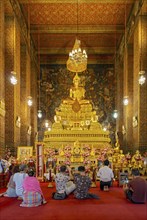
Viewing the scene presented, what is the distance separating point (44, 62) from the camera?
26359 mm

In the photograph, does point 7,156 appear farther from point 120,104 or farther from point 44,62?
point 44,62

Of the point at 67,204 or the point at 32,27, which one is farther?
the point at 32,27

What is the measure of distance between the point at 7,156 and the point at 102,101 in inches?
531

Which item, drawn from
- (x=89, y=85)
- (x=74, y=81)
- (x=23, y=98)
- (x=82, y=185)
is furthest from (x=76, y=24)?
(x=82, y=185)

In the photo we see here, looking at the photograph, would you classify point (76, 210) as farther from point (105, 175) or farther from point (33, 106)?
point (33, 106)

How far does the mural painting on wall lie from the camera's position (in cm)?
2595

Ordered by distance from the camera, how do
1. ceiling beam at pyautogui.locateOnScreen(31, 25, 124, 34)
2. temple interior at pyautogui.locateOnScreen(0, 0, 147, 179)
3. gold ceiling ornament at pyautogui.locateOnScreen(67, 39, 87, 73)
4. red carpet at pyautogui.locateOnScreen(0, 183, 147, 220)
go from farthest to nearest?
1. ceiling beam at pyautogui.locateOnScreen(31, 25, 124, 34)
2. gold ceiling ornament at pyautogui.locateOnScreen(67, 39, 87, 73)
3. temple interior at pyautogui.locateOnScreen(0, 0, 147, 179)
4. red carpet at pyautogui.locateOnScreen(0, 183, 147, 220)

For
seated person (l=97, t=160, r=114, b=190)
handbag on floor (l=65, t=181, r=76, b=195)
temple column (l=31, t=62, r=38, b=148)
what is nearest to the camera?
handbag on floor (l=65, t=181, r=76, b=195)

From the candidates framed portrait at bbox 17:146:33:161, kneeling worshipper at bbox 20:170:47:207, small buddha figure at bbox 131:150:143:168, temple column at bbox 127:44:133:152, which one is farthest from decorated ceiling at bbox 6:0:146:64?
kneeling worshipper at bbox 20:170:47:207

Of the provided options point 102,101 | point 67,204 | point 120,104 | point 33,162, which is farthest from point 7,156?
point 102,101

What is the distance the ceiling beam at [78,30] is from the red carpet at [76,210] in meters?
14.1

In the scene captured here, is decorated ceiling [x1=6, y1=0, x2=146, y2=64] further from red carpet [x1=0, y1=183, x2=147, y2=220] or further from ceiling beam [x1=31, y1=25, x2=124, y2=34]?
red carpet [x1=0, y1=183, x2=147, y2=220]

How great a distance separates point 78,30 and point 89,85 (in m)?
6.45

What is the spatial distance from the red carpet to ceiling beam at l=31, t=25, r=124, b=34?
556 inches
